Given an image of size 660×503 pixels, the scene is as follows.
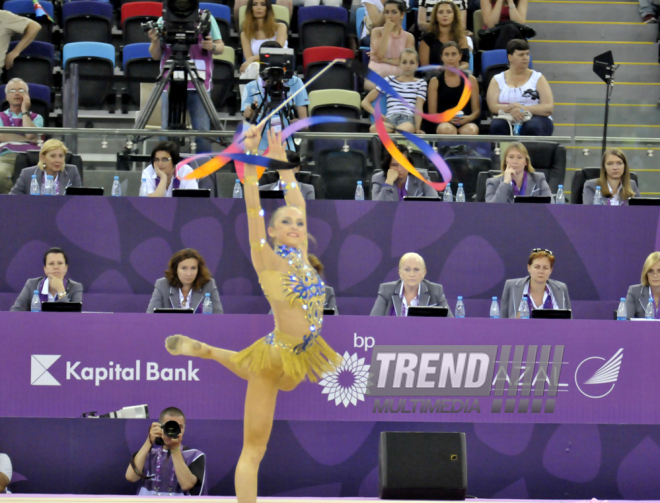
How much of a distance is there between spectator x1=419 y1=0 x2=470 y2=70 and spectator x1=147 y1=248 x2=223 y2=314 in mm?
3350

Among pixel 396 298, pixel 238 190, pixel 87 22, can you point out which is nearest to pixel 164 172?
pixel 238 190

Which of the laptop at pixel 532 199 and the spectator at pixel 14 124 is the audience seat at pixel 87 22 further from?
the laptop at pixel 532 199

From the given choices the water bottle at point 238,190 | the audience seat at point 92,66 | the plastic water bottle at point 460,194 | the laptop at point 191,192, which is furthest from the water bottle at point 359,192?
the audience seat at point 92,66

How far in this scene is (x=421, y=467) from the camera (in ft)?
17.1

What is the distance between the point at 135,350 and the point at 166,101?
2232 mm

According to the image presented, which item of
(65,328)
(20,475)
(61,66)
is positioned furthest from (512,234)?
(61,66)

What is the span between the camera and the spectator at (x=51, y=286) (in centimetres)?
607

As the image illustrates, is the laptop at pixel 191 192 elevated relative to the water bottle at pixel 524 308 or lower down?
elevated

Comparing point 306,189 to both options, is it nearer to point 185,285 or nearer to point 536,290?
point 185,285

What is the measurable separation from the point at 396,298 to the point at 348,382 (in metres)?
0.72

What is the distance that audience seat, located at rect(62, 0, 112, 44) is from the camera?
8969 millimetres

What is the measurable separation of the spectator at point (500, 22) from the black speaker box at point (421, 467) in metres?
4.93

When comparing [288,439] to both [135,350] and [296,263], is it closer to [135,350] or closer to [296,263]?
[135,350]

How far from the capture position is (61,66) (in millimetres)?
9164
